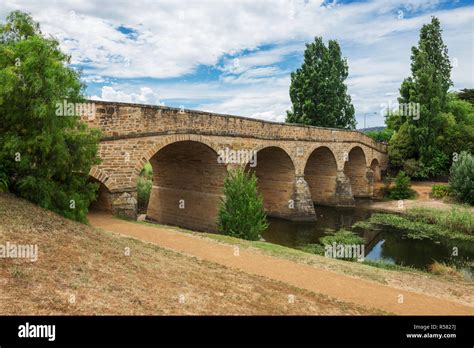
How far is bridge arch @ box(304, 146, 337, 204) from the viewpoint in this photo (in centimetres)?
3109

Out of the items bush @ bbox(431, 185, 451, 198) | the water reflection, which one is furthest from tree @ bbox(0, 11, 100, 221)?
bush @ bbox(431, 185, 451, 198)

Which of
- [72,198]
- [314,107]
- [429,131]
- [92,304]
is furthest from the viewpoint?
[314,107]

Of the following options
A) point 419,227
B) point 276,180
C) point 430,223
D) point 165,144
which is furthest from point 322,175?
point 165,144

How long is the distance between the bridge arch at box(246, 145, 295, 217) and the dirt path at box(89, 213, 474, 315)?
13511 millimetres

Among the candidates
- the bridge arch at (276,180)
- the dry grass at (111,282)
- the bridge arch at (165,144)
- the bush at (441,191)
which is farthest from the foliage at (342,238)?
the bush at (441,191)

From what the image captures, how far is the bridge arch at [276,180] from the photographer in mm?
25359

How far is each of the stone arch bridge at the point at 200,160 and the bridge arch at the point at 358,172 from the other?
823 millimetres

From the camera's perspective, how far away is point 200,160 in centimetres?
1998

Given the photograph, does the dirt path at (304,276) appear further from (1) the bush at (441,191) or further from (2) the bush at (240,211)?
(1) the bush at (441,191)

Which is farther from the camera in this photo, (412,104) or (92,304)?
(412,104)
